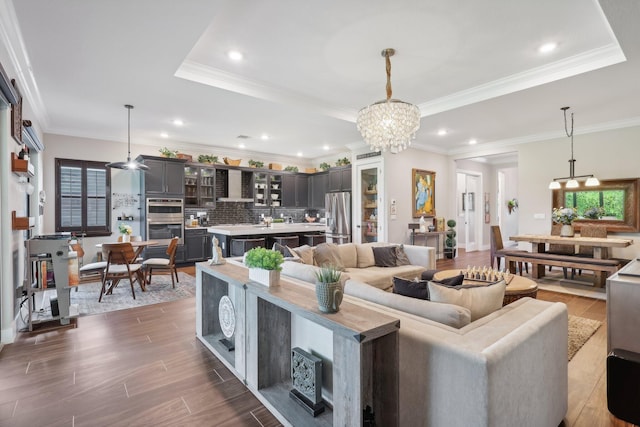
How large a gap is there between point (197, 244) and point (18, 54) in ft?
15.2

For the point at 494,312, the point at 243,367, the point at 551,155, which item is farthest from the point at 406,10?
the point at 551,155

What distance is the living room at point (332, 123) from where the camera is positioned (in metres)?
2.95

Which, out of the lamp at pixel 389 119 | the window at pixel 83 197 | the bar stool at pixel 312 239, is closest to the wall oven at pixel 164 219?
the window at pixel 83 197

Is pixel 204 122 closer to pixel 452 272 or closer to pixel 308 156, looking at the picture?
pixel 308 156

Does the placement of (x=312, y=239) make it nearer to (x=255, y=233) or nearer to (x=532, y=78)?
(x=255, y=233)

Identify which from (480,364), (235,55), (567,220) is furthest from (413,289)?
(567,220)

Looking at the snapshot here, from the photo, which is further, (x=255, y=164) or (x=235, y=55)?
(x=255, y=164)

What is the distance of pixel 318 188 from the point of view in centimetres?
897

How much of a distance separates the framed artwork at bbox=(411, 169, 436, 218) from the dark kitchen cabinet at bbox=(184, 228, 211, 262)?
4792mm

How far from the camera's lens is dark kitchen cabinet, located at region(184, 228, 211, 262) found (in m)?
7.06

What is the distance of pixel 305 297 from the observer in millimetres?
1924

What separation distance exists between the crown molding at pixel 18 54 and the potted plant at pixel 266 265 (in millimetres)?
2764

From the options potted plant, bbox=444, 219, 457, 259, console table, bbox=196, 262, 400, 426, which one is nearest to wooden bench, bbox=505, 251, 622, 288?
potted plant, bbox=444, 219, 457, 259

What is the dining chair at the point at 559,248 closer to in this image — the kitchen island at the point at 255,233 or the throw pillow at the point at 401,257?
the throw pillow at the point at 401,257
